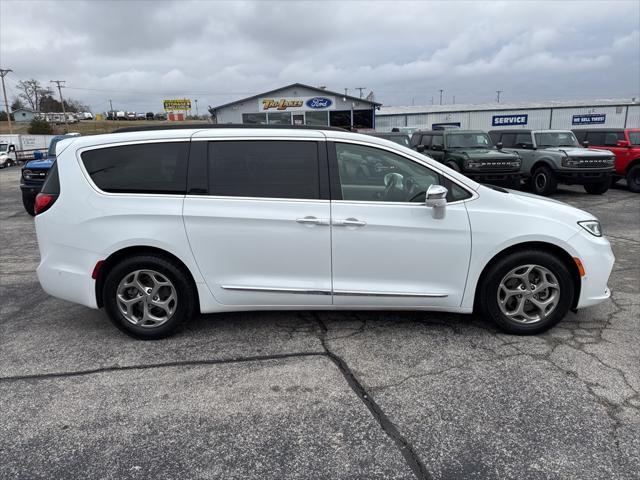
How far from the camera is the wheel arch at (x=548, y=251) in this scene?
390 centimetres

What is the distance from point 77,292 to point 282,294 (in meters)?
1.74

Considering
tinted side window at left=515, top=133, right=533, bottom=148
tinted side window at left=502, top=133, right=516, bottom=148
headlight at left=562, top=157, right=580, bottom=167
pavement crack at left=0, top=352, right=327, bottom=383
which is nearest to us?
pavement crack at left=0, top=352, right=327, bottom=383

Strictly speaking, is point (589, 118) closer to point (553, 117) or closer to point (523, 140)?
point (553, 117)

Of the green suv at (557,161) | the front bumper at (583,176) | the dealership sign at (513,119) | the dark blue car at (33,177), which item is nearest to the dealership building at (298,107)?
the dealership sign at (513,119)

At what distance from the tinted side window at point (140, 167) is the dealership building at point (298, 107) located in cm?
2721

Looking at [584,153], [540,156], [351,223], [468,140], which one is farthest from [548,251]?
[468,140]

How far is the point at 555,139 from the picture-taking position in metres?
13.8

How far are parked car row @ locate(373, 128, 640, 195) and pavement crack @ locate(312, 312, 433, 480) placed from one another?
9.68 m

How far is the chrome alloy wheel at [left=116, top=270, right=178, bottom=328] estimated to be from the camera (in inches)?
157

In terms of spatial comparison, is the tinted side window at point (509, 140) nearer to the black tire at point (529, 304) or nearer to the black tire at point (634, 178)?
the black tire at point (634, 178)

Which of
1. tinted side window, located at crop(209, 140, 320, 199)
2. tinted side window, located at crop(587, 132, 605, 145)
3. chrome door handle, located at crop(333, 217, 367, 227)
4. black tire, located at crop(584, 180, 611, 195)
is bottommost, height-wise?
black tire, located at crop(584, 180, 611, 195)

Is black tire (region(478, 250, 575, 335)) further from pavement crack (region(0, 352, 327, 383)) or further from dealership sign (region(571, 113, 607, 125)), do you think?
dealership sign (region(571, 113, 607, 125))

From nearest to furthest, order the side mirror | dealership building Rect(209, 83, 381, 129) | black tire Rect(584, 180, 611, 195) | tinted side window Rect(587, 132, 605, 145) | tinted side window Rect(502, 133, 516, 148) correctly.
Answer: the side mirror, black tire Rect(584, 180, 611, 195), tinted side window Rect(502, 133, 516, 148), tinted side window Rect(587, 132, 605, 145), dealership building Rect(209, 83, 381, 129)

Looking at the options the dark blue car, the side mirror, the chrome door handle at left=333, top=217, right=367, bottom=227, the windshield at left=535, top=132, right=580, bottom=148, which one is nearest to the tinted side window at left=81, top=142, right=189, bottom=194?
the chrome door handle at left=333, top=217, right=367, bottom=227
